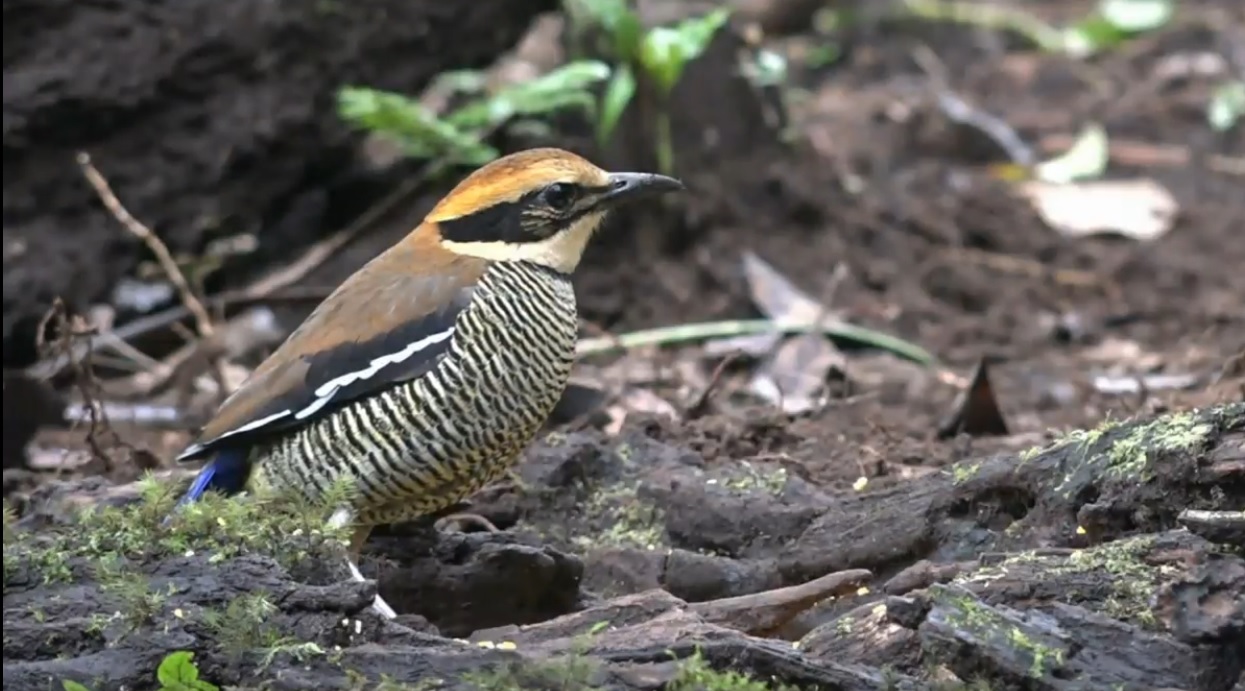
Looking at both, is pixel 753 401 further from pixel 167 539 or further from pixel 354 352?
pixel 167 539

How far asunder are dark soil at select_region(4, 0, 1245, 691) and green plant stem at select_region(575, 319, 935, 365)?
7 centimetres

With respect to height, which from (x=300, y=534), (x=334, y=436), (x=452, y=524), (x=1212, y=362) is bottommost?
(x=1212, y=362)

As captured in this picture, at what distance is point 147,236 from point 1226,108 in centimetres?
697

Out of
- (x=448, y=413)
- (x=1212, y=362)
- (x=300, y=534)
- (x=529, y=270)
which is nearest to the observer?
(x=300, y=534)

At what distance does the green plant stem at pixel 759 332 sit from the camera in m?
6.79

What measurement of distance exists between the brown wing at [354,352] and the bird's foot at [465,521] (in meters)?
0.48

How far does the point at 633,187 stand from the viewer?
4691 millimetres

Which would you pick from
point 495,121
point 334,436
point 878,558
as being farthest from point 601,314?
point 878,558

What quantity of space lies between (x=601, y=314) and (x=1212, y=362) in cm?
239

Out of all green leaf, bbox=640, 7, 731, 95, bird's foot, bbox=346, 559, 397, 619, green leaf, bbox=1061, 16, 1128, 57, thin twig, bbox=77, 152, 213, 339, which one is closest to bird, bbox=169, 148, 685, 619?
bird's foot, bbox=346, 559, 397, 619

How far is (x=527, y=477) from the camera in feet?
15.2

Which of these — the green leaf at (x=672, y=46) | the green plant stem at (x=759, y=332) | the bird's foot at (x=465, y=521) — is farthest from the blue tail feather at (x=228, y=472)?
the green leaf at (x=672, y=46)

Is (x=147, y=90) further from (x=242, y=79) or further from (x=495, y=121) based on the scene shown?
(x=495, y=121)

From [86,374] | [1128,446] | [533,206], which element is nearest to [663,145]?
[533,206]
